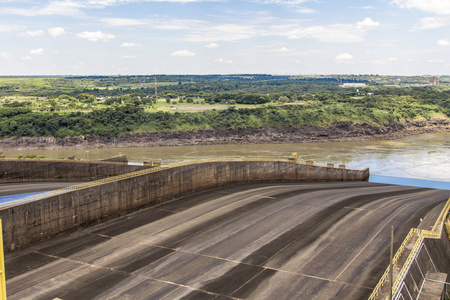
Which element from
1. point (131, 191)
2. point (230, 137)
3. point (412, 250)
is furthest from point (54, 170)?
point (230, 137)

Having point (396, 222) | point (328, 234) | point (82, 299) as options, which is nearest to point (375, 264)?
point (328, 234)

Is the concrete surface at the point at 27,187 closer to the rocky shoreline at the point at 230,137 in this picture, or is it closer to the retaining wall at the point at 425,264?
the retaining wall at the point at 425,264

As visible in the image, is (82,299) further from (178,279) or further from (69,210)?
(69,210)

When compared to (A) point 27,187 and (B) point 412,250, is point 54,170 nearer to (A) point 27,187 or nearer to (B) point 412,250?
(A) point 27,187

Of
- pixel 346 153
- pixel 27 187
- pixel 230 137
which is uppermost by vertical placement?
pixel 27 187

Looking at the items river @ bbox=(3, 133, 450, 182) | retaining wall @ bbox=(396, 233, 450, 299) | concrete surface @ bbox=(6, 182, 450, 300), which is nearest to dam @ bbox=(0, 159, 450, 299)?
concrete surface @ bbox=(6, 182, 450, 300)

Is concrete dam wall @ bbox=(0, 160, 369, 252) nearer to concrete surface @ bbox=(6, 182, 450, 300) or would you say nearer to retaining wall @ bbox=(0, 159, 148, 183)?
concrete surface @ bbox=(6, 182, 450, 300)

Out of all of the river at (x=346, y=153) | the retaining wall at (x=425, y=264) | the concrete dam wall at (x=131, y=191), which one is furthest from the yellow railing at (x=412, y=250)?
the river at (x=346, y=153)
